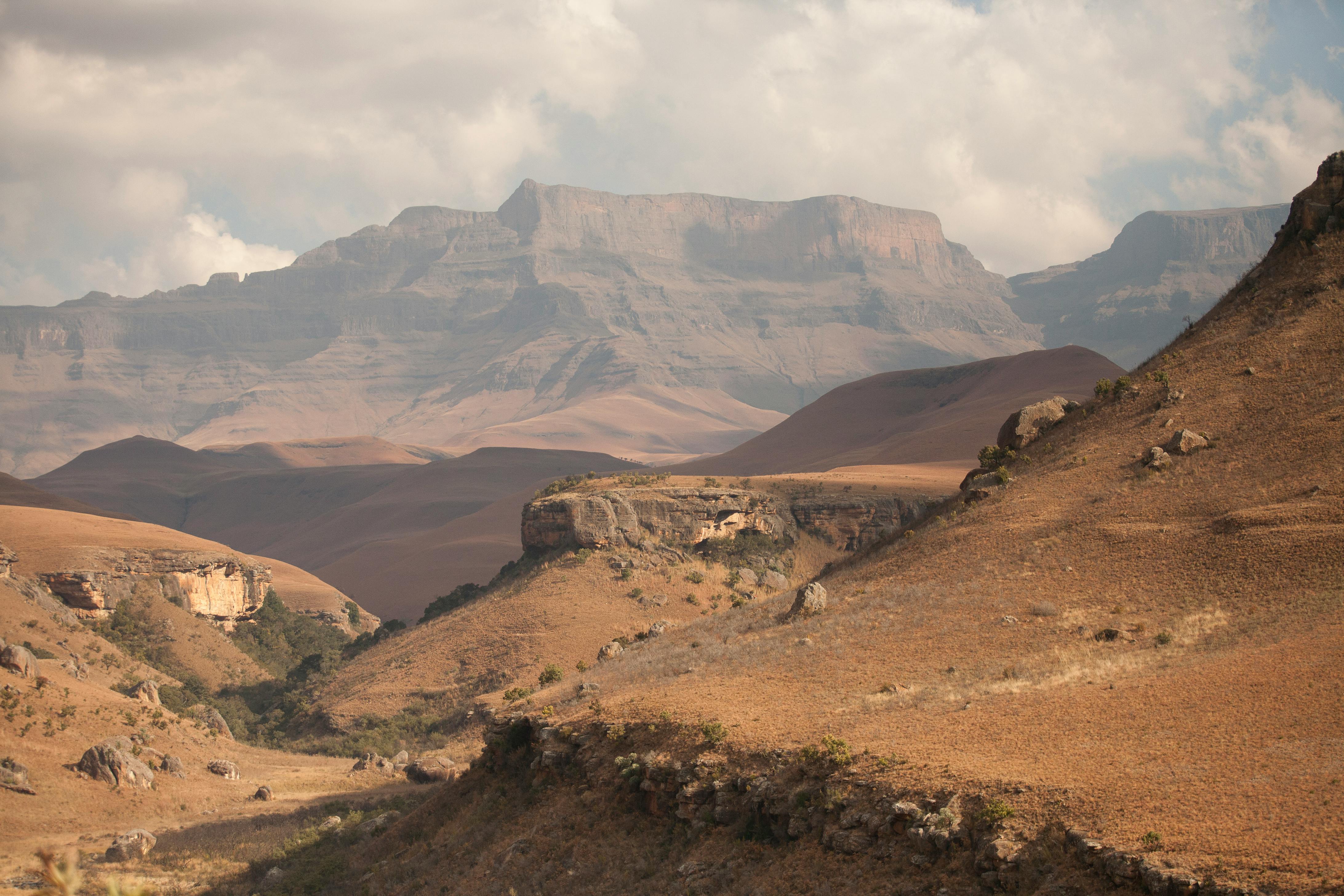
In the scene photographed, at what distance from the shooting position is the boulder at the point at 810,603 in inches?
1120

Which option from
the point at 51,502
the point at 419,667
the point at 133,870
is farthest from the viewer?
the point at 51,502

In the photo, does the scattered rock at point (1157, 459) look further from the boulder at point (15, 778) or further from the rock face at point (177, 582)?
the rock face at point (177, 582)

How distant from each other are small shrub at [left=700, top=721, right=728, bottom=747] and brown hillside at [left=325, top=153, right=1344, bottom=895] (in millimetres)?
160

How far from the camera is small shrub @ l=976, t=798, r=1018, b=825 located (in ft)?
46.0

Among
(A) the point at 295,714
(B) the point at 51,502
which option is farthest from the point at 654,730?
(B) the point at 51,502

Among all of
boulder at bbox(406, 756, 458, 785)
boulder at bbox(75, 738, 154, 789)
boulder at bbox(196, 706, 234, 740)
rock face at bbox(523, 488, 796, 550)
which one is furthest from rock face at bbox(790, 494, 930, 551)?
boulder at bbox(75, 738, 154, 789)

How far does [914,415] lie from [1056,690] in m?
124

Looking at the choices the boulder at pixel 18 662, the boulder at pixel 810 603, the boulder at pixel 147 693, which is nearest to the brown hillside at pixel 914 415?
the boulder at pixel 147 693

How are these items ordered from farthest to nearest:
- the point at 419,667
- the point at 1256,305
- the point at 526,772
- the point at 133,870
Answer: the point at 419,667
the point at 1256,305
the point at 133,870
the point at 526,772

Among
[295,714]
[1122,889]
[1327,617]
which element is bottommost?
[295,714]

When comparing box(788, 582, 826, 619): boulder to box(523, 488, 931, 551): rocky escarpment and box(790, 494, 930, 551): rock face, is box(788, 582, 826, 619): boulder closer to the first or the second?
box(523, 488, 931, 551): rocky escarpment

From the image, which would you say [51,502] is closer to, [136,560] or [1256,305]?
[136,560]

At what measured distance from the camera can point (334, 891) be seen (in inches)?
1080

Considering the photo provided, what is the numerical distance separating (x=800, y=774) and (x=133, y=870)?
70.7ft
